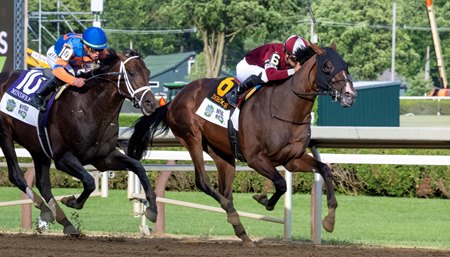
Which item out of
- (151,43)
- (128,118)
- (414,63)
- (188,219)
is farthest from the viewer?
(151,43)

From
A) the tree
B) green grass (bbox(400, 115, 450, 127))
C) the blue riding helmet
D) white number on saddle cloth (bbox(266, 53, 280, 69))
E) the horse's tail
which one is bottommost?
green grass (bbox(400, 115, 450, 127))

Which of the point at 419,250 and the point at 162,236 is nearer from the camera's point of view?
the point at 419,250

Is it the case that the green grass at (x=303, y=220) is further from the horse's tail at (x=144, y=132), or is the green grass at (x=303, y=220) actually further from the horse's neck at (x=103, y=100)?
the horse's neck at (x=103, y=100)

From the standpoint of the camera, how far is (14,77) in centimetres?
840

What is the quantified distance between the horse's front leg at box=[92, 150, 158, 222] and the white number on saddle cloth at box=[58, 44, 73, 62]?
77 cm

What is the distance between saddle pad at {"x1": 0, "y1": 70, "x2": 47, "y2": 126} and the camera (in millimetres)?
8039

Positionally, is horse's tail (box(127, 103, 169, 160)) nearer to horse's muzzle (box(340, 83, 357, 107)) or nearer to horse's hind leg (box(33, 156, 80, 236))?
horse's hind leg (box(33, 156, 80, 236))

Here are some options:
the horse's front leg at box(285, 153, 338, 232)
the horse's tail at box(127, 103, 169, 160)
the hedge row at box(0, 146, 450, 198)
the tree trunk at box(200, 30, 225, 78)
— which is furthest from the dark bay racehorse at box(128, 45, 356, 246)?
the tree trunk at box(200, 30, 225, 78)

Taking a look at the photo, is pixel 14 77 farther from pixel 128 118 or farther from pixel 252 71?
pixel 128 118

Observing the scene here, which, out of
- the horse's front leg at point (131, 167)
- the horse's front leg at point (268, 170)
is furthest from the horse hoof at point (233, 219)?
the horse's front leg at point (131, 167)

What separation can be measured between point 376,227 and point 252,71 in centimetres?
235

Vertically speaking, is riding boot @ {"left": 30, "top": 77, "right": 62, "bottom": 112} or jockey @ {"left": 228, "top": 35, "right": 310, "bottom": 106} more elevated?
jockey @ {"left": 228, "top": 35, "right": 310, "bottom": 106}

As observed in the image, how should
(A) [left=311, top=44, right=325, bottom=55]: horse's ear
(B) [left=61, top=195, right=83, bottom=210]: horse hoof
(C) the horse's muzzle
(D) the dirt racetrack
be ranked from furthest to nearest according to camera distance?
(B) [left=61, top=195, right=83, bottom=210]: horse hoof
(A) [left=311, top=44, right=325, bottom=55]: horse's ear
(C) the horse's muzzle
(D) the dirt racetrack

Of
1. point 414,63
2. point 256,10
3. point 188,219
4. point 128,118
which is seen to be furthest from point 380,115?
point 414,63
